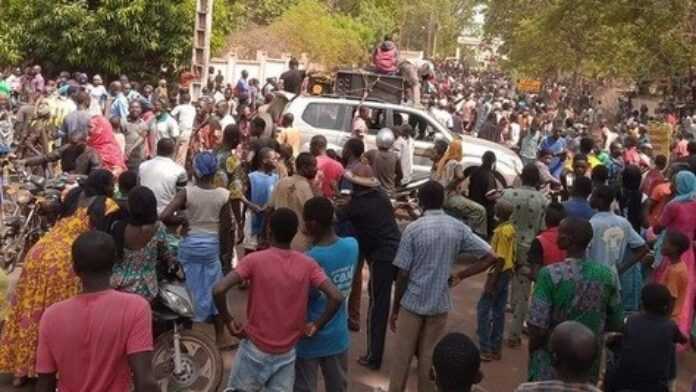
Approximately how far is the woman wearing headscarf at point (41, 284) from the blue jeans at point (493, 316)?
127 inches

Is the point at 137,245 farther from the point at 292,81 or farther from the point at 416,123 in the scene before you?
the point at 292,81

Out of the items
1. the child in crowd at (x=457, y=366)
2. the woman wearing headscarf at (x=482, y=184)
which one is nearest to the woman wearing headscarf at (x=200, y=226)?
the child in crowd at (x=457, y=366)

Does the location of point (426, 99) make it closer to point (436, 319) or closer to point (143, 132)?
point (143, 132)

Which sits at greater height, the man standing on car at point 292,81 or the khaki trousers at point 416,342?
the man standing on car at point 292,81

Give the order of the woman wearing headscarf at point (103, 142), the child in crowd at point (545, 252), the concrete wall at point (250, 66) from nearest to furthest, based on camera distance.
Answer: the child in crowd at point (545, 252)
the woman wearing headscarf at point (103, 142)
the concrete wall at point (250, 66)

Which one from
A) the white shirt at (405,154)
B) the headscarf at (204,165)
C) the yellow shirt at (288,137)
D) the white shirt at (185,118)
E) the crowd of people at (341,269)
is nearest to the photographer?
the crowd of people at (341,269)

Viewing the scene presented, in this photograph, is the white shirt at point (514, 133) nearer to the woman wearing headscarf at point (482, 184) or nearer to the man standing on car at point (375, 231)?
the woman wearing headscarf at point (482, 184)

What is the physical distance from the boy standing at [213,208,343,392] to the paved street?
5.63 ft

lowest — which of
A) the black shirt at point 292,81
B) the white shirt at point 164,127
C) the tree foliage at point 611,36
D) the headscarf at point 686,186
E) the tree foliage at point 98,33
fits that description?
the white shirt at point 164,127

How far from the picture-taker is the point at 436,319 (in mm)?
5422

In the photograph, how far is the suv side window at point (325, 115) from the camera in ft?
43.1

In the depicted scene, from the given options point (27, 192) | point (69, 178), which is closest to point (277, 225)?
point (69, 178)

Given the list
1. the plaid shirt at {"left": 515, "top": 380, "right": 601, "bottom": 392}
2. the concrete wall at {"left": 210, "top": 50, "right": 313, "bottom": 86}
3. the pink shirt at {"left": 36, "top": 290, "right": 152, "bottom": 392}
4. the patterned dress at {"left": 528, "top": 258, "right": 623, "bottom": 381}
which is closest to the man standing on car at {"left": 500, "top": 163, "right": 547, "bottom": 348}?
the patterned dress at {"left": 528, "top": 258, "right": 623, "bottom": 381}

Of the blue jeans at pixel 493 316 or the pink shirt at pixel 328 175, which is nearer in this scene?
the blue jeans at pixel 493 316
